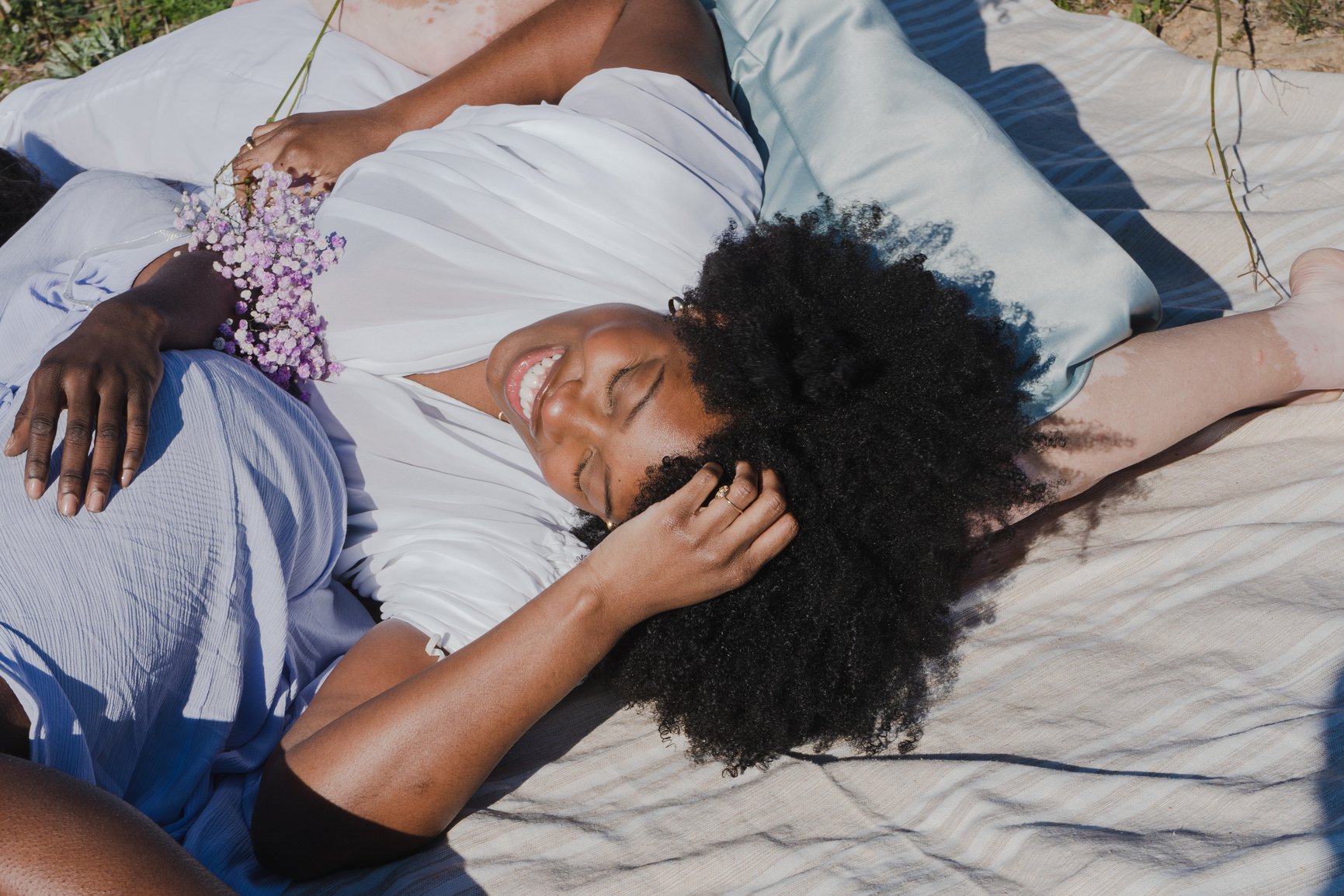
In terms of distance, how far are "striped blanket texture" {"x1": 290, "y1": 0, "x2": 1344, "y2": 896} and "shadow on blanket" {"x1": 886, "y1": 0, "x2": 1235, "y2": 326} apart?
9.7 inches

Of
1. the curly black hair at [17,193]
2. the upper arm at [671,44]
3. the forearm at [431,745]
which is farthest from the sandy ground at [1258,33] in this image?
the curly black hair at [17,193]

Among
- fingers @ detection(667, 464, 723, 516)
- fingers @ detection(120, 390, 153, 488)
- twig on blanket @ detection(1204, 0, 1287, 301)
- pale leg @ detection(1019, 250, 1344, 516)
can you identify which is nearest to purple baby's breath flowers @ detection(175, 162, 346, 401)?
fingers @ detection(120, 390, 153, 488)

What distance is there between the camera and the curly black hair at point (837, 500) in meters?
2.23

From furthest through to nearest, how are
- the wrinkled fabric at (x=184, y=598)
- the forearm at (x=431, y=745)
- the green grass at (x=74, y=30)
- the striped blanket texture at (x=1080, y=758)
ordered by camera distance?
1. the green grass at (x=74, y=30)
2. the forearm at (x=431, y=745)
3. the wrinkled fabric at (x=184, y=598)
4. the striped blanket texture at (x=1080, y=758)

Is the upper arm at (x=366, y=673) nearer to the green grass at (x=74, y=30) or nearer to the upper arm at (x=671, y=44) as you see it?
the upper arm at (x=671, y=44)

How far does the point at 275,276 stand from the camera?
2.86 meters

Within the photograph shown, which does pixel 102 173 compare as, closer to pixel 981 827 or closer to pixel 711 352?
pixel 711 352

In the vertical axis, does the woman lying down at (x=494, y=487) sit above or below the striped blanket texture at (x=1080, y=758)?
above

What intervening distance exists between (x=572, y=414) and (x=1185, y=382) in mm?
A: 1541

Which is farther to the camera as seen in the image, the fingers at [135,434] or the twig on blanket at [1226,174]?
the twig on blanket at [1226,174]

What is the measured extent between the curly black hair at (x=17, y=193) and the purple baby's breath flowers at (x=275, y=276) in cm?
98

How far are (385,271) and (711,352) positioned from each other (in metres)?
1.02

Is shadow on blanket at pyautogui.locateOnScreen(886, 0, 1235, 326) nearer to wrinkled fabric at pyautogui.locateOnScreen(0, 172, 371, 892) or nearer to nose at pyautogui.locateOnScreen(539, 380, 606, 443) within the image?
nose at pyautogui.locateOnScreen(539, 380, 606, 443)

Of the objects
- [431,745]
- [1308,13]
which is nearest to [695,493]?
[431,745]
